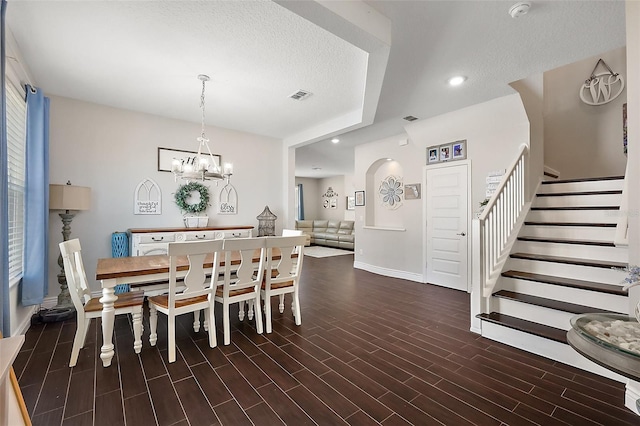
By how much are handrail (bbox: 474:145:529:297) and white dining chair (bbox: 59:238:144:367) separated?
3.14m

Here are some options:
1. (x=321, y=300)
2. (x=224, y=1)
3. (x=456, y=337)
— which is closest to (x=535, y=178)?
(x=456, y=337)

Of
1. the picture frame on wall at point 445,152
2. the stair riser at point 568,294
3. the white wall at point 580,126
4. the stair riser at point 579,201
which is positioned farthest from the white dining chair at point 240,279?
the white wall at point 580,126

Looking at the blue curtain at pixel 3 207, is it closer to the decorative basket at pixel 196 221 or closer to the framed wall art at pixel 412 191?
the decorative basket at pixel 196 221

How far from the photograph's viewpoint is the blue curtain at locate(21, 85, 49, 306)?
2836 millimetres

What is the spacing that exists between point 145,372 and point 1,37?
94.2 inches

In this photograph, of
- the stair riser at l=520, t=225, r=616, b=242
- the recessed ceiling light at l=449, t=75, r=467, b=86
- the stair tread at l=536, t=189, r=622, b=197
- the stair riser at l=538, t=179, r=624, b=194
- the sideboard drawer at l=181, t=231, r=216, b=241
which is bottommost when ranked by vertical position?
the sideboard drawer at l=181, t=231, r=216, b=241

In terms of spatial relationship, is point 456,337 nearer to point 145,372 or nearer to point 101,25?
point 145,372

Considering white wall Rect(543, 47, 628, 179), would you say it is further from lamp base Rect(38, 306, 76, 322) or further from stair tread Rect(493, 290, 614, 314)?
lamp base Rect(38, 306, 76, 322)

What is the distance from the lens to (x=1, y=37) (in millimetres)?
1718

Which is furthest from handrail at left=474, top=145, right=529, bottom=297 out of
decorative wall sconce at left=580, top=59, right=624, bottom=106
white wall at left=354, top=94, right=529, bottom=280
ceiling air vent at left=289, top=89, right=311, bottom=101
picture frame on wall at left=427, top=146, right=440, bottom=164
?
ceiling air vent at left=289, top=89, right=311, bottom=101

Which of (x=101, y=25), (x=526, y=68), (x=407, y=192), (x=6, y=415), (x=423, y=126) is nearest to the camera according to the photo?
(x=6, y=415)

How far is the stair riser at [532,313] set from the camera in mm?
2382

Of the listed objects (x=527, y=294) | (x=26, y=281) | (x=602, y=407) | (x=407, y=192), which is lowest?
(x=602, y=407)

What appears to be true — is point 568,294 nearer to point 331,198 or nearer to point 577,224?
point 577,224
